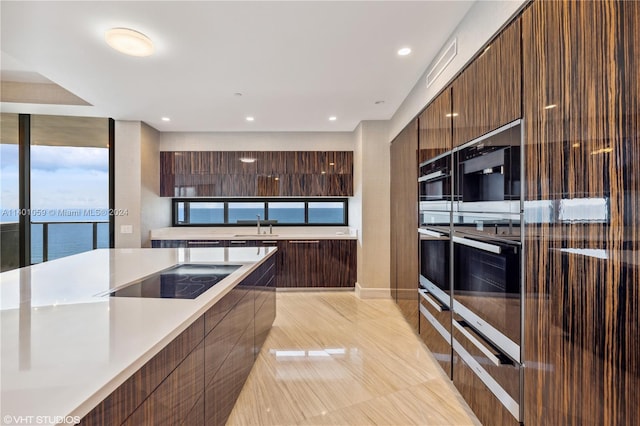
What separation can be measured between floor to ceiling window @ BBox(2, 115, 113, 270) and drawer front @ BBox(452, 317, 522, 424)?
15.5 feet

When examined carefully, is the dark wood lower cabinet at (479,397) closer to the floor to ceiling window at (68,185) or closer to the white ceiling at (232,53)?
the white ceiling at (232,53)

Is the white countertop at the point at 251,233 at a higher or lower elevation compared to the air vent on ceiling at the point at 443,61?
lower

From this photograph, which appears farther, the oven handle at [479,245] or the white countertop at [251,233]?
the white countertop at [251,233]

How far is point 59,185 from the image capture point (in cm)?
392

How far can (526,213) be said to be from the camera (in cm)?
124

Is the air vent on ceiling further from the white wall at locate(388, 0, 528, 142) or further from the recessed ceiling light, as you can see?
the recessed ceiling light

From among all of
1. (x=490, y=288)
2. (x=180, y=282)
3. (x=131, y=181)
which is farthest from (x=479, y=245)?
(x=131, y=181)

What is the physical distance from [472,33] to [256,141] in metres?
3.58

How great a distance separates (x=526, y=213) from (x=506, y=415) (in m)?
1.05

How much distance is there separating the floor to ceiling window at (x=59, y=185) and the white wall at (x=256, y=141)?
0.94 meters

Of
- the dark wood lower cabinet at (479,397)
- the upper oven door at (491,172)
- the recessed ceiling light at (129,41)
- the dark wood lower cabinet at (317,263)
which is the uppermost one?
the recessed ceiling light at (129,41)

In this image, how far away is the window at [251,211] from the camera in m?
4.93

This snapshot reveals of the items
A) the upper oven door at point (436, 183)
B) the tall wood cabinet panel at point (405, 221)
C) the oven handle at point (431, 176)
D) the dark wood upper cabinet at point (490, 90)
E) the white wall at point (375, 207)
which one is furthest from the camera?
the white wall at point (375, 207)

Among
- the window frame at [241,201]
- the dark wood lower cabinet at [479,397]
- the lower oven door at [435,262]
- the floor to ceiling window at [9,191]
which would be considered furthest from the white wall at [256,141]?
the dark wood lower cabinet at [479,397]
